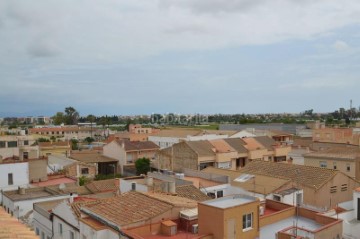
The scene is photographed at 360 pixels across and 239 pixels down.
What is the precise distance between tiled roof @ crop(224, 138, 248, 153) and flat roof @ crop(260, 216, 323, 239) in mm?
33310

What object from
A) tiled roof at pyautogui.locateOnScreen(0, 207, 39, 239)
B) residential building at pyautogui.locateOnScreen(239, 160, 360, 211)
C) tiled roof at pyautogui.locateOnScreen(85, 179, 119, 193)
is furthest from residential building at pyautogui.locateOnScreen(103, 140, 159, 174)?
tiled roof at pyautogui.locateOnScreen(0, 207, 39, 239)

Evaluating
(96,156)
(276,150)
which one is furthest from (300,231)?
(96,156)

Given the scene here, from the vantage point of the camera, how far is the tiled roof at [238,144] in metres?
53.2

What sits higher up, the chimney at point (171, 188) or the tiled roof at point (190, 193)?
the chimney at point (171, 188)

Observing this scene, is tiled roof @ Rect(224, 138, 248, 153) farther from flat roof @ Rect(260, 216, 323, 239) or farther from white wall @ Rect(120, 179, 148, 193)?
flat roof @ Rect(260, 216, 323, 239)

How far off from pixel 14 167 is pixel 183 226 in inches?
823

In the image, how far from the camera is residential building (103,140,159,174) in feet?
212

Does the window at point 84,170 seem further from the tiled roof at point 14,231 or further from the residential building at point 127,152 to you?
the tiled roof at point 14,231

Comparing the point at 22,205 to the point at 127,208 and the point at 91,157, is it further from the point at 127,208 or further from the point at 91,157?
the point at 91,157

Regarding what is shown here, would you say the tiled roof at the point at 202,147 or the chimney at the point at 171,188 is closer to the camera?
the chimney at the point at 171,188

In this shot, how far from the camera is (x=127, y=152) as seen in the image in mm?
64562

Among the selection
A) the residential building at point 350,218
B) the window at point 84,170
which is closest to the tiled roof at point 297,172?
the residential building at point 350,218

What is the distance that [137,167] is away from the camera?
58.9 metres

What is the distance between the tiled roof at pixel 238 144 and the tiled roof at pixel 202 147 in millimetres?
4099
